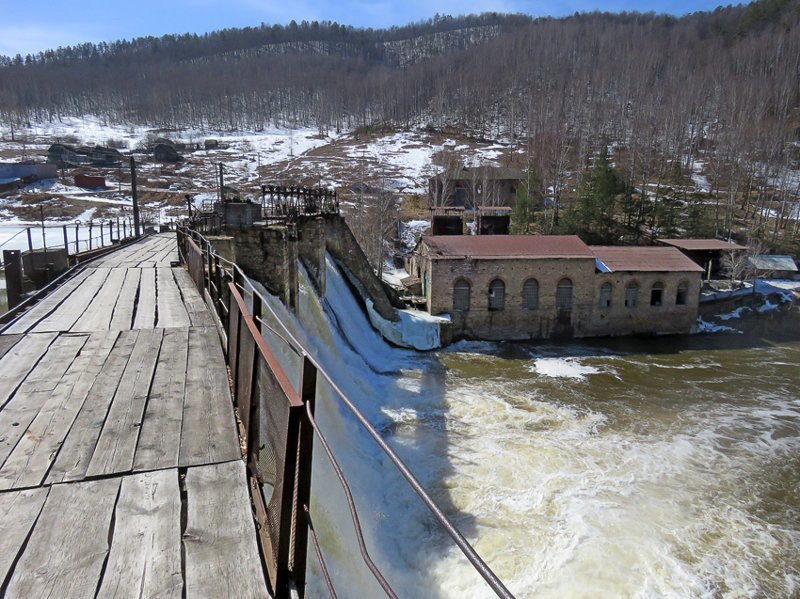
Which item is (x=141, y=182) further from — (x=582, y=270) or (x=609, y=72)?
(x=609, y=72)

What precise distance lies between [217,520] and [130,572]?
0.42 m

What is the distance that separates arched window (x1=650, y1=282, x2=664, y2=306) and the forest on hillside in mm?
12291

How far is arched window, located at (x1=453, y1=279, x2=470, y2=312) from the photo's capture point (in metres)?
24.5

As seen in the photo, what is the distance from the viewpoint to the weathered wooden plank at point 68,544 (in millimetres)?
1993

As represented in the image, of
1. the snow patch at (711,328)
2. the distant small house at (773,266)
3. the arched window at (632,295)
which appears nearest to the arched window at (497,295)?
the arched window at (632,295)

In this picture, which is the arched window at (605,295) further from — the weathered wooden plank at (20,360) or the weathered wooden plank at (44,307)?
the weathered wooden plank at (20,360)

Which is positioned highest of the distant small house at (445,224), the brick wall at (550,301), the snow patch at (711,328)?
the distant small house at (445,224)

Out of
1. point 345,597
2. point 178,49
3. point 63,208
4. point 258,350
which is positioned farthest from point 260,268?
point 178,49

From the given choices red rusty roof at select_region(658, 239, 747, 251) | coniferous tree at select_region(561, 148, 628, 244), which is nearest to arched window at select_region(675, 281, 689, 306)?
red rusty roof at select_region(658, 239, 747, 251)

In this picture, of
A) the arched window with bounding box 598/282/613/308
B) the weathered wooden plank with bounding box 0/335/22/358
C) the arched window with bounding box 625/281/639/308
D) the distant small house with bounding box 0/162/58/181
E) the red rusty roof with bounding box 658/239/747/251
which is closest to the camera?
the weathered wooden plank with bounding box 0/335/22/358

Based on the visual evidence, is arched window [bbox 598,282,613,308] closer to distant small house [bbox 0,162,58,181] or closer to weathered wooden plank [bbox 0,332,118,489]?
weathered wooden plank [bbox 0,332,118,489]

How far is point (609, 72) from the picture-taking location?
8956 cm

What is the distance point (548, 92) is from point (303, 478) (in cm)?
10010

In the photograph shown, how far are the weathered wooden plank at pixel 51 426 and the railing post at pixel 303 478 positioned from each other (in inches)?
67.3
